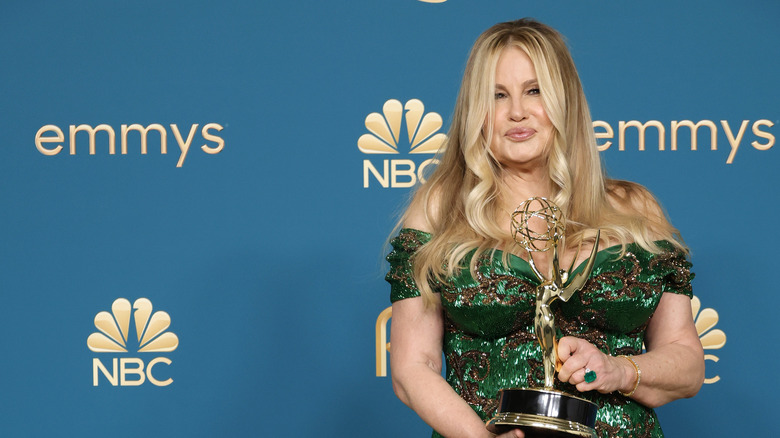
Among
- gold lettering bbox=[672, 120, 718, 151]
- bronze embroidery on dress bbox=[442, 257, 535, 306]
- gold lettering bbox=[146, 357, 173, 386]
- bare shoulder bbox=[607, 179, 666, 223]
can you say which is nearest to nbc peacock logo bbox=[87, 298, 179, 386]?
gold lettering bbox=[146, 357, 173, 386]

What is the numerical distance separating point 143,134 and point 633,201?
122cm

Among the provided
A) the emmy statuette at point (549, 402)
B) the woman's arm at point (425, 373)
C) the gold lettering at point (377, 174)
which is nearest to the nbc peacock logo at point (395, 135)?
the gold lettering at point (377, 174)

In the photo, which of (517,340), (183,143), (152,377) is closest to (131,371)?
(152,377)

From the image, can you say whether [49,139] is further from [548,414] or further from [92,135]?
[548,414]

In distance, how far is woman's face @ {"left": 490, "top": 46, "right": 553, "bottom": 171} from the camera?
1.46 metres

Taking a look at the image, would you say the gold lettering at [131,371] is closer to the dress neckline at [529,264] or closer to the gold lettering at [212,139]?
the gold lettering at [212,139]

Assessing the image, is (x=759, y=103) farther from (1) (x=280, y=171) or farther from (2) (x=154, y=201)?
(2) (x=154, y=201)

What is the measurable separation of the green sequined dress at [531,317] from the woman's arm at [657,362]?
0.10 ft

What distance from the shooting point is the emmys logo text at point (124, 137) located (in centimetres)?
Result: 222

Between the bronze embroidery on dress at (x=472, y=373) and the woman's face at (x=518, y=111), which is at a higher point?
the woman's face at (x=518, y=111)

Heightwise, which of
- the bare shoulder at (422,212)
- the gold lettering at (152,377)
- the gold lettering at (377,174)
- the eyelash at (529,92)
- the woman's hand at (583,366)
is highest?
the eyelash at (529,92)

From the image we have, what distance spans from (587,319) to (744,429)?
36.9 inches

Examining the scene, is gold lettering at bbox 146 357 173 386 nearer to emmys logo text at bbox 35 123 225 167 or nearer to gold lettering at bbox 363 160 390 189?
emmys logo text at bbox 35 123 225 167

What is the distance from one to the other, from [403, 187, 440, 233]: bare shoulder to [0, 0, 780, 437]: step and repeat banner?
648mm
